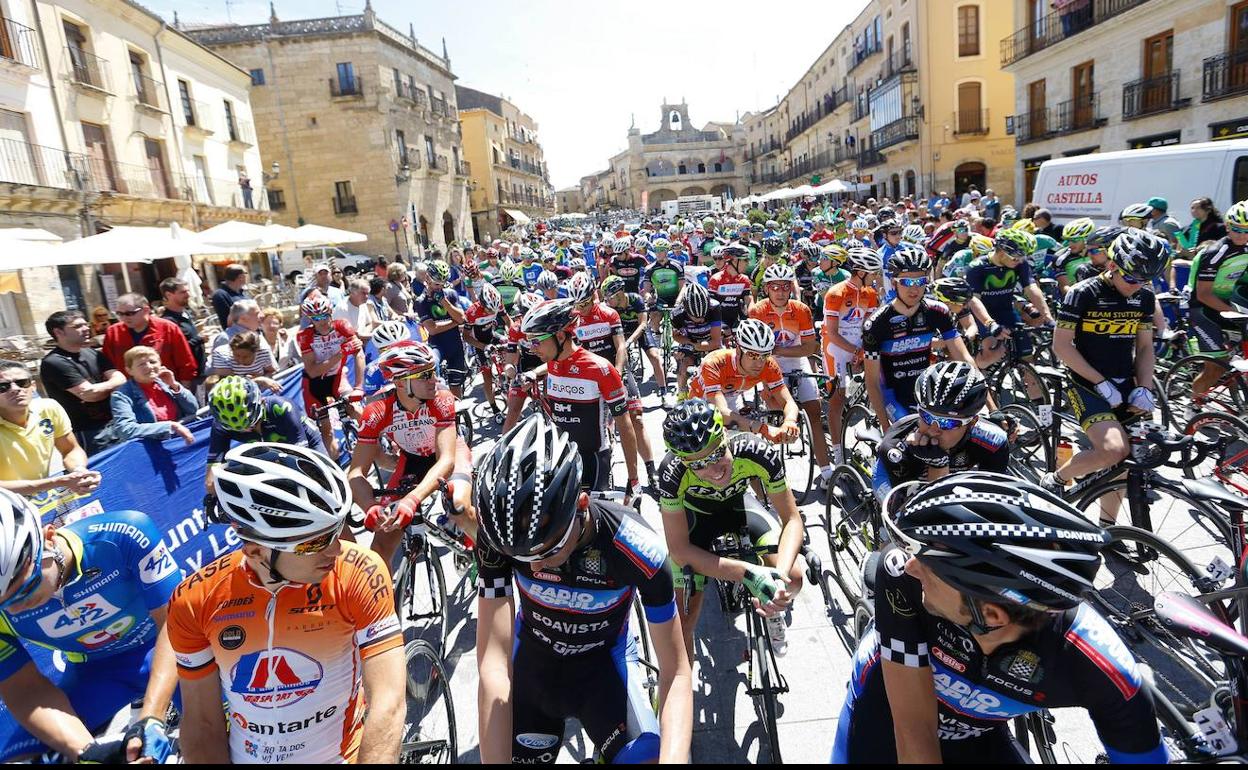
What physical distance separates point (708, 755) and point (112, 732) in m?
3.55

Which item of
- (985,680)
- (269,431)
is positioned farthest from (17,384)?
(985,680)

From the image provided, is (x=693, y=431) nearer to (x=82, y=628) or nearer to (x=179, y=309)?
(x=82, y=628)

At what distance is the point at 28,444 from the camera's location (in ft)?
14.7

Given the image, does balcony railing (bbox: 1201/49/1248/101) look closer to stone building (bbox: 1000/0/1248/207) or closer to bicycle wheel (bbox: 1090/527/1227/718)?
stone building (bbox: 1000/0/1248/207)

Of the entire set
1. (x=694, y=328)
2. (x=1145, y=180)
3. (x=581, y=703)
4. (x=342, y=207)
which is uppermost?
(x=342, y=207)

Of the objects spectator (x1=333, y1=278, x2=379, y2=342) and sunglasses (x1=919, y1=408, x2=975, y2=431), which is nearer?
sunglasses (x1=919, y1=408, x2=975, y2=431)

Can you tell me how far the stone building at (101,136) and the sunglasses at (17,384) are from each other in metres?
17.7

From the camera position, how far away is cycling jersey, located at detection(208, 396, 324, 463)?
15.2ft

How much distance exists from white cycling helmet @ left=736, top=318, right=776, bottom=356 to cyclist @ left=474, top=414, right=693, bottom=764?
2.76 meters

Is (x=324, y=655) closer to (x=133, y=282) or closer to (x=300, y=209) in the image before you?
(x=133, y=282)

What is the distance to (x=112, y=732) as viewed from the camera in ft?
12.9

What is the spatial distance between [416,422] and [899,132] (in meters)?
39.5

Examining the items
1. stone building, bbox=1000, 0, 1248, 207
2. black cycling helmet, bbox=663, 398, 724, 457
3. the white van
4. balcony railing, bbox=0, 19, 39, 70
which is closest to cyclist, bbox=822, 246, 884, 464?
black cycling helmet, bbox=663, 398, 724, 457

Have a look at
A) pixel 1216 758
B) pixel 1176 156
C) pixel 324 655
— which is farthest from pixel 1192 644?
pixel 1176 156
